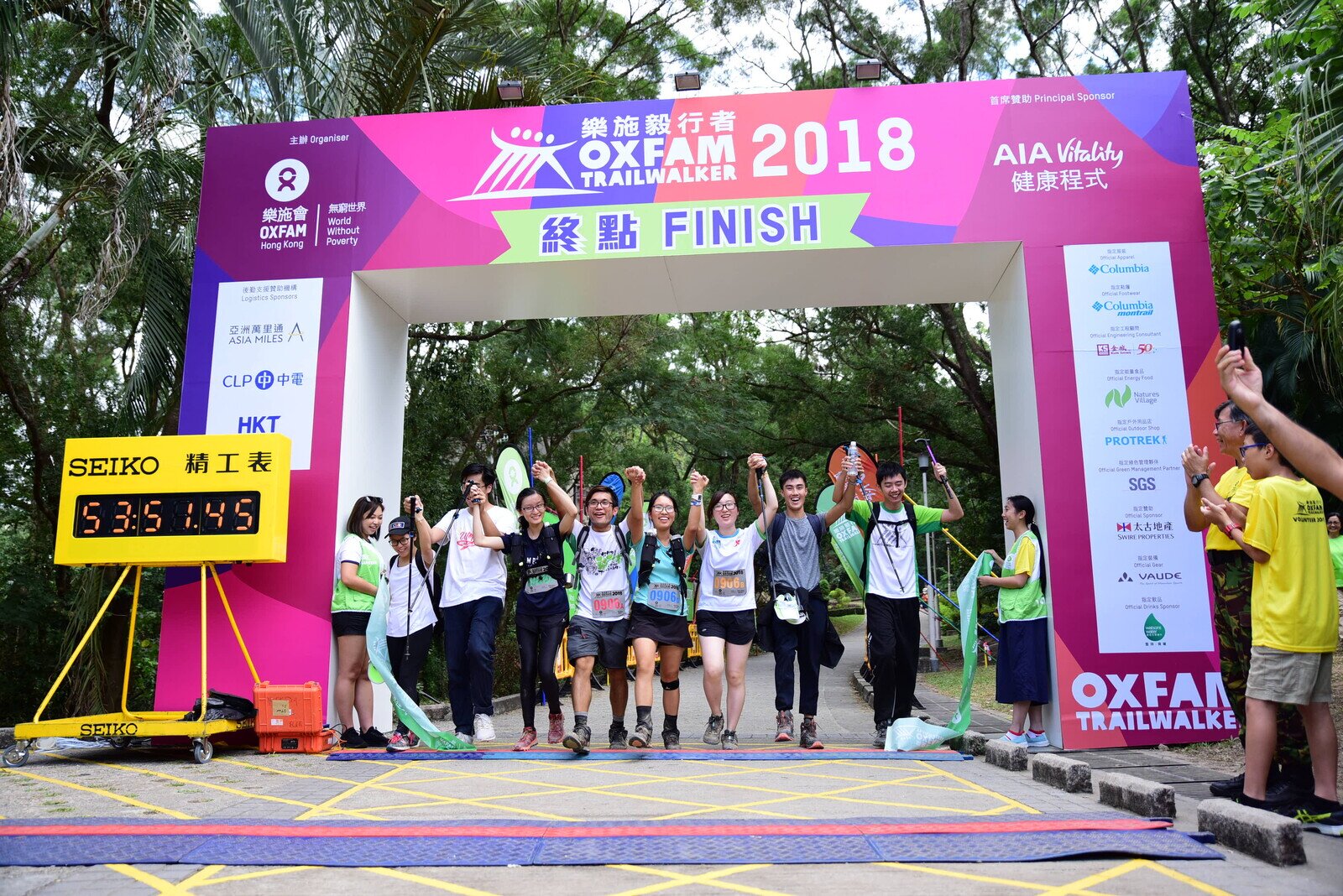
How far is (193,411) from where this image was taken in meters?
7.59

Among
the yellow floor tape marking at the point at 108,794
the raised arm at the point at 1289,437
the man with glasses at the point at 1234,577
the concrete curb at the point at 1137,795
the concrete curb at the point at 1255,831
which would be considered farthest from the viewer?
the yellow floor tape marking at the point at 108,794

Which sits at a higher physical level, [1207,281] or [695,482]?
[1207,281]

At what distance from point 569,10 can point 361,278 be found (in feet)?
30.4

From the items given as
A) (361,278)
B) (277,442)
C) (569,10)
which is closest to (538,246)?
(361,278)

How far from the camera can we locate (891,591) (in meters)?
6.63

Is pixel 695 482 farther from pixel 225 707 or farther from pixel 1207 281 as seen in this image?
pixel 1207 281

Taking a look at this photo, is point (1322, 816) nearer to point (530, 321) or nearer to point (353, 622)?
point (353, 622)

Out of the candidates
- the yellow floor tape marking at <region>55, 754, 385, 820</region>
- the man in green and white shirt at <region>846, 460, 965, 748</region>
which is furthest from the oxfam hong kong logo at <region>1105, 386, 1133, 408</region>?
the yellow floor tape marking at <region>55, 754, 385, 820</region>

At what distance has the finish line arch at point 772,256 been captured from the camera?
6941 mm

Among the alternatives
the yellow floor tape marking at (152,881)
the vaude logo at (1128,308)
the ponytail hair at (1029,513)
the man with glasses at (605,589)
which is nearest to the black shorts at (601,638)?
the man with glasses at (605,589)

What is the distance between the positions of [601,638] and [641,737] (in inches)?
25.6

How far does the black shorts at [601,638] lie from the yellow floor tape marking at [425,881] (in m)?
3.02

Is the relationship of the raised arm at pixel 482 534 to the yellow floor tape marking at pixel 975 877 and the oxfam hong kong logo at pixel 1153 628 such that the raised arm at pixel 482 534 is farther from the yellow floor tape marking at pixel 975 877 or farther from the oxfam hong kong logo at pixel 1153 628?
the oxfam hong kong logo at pixel 1153 628

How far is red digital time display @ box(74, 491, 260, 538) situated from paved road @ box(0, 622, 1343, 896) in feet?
4.69
